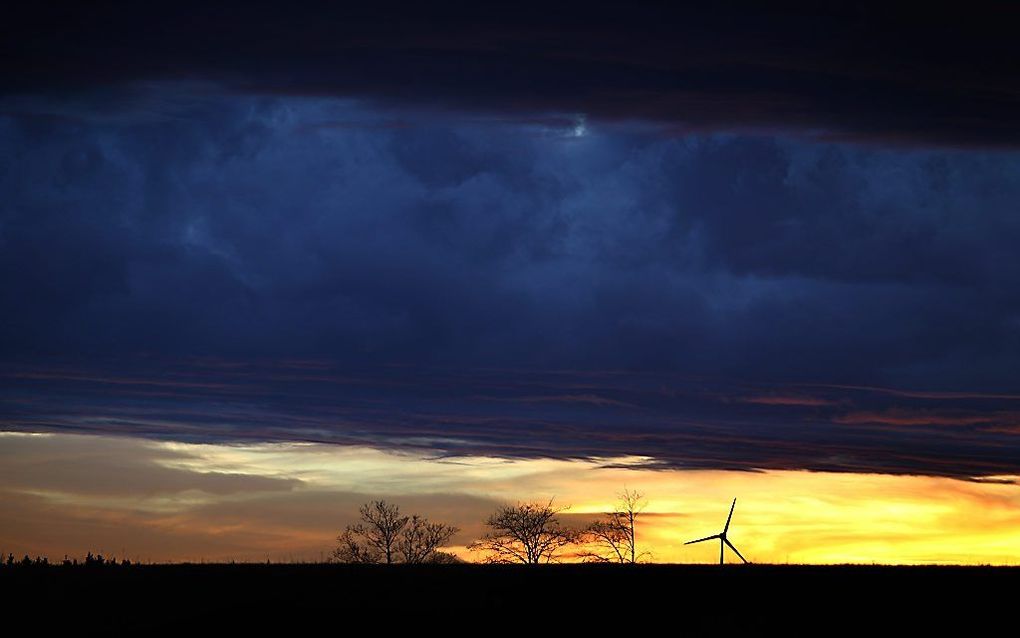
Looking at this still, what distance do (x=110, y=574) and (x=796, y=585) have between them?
2920cm

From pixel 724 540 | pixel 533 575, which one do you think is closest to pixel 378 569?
pixel 533 575

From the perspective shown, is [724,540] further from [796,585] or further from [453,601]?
[453,601]

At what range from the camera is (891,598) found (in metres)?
46.2

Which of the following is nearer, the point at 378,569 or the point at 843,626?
the point at 843,626

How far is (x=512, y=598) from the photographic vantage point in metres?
45.4

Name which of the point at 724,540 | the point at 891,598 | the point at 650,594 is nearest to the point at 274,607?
the point at 650,594

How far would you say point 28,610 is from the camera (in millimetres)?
42312

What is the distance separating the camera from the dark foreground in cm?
4088

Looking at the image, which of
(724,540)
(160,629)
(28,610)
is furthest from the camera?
(724,540)

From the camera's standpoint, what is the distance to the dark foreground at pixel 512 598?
1609 inches

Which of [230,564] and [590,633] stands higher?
[230,564]

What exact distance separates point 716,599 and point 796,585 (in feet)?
15.0

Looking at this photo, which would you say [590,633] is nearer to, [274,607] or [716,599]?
[716,599]

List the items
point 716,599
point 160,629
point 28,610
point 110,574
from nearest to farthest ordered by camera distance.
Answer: point 160,629, point 28,610, point 716,599, point 110,574
